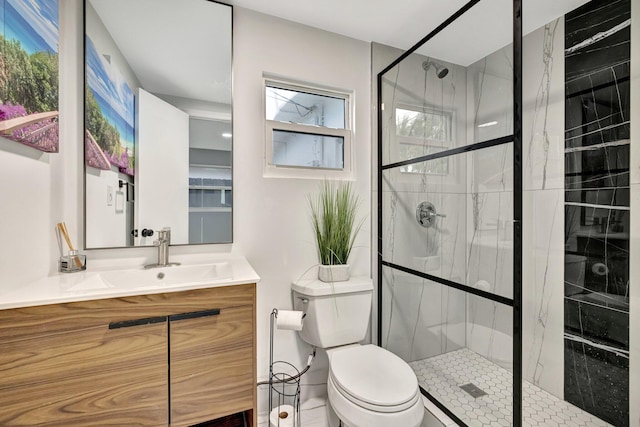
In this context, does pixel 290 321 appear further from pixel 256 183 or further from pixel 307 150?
pixel 307 150

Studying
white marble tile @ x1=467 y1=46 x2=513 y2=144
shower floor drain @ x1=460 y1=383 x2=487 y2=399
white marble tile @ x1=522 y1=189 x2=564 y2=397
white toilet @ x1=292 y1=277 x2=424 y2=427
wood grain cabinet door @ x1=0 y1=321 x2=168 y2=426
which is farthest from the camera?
white marble tile @ x1=522 y1=189 x2=564 y2=397

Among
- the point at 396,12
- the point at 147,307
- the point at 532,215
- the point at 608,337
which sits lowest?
the point at 608,337

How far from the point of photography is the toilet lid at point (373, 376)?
1240 millimetres

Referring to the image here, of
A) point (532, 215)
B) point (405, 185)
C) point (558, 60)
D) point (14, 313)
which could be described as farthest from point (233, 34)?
point (532, 215)

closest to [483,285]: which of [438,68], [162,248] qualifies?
[438,68]

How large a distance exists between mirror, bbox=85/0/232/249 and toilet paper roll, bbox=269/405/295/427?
0.95m

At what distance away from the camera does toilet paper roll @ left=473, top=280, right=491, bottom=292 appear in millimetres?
1413

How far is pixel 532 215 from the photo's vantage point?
5.66 feet

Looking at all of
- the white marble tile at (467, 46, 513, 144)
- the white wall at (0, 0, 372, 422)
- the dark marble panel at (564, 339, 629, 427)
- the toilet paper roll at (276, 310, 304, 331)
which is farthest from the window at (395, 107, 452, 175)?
the dark marble panel at (564, 339, 629, 427)

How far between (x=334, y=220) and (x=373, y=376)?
0.86 metres

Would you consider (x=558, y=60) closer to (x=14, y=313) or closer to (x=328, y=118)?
(x=328, y=118)

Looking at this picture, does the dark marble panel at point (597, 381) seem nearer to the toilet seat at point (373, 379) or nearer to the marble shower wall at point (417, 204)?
the marble shower wall at point (417, 204)

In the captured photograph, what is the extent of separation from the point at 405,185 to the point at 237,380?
1.41m

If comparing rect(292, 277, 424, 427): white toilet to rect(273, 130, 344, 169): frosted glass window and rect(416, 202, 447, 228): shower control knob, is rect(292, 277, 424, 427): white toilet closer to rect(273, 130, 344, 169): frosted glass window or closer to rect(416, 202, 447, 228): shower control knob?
rect(416, 202, 447, 228): shower control knob
